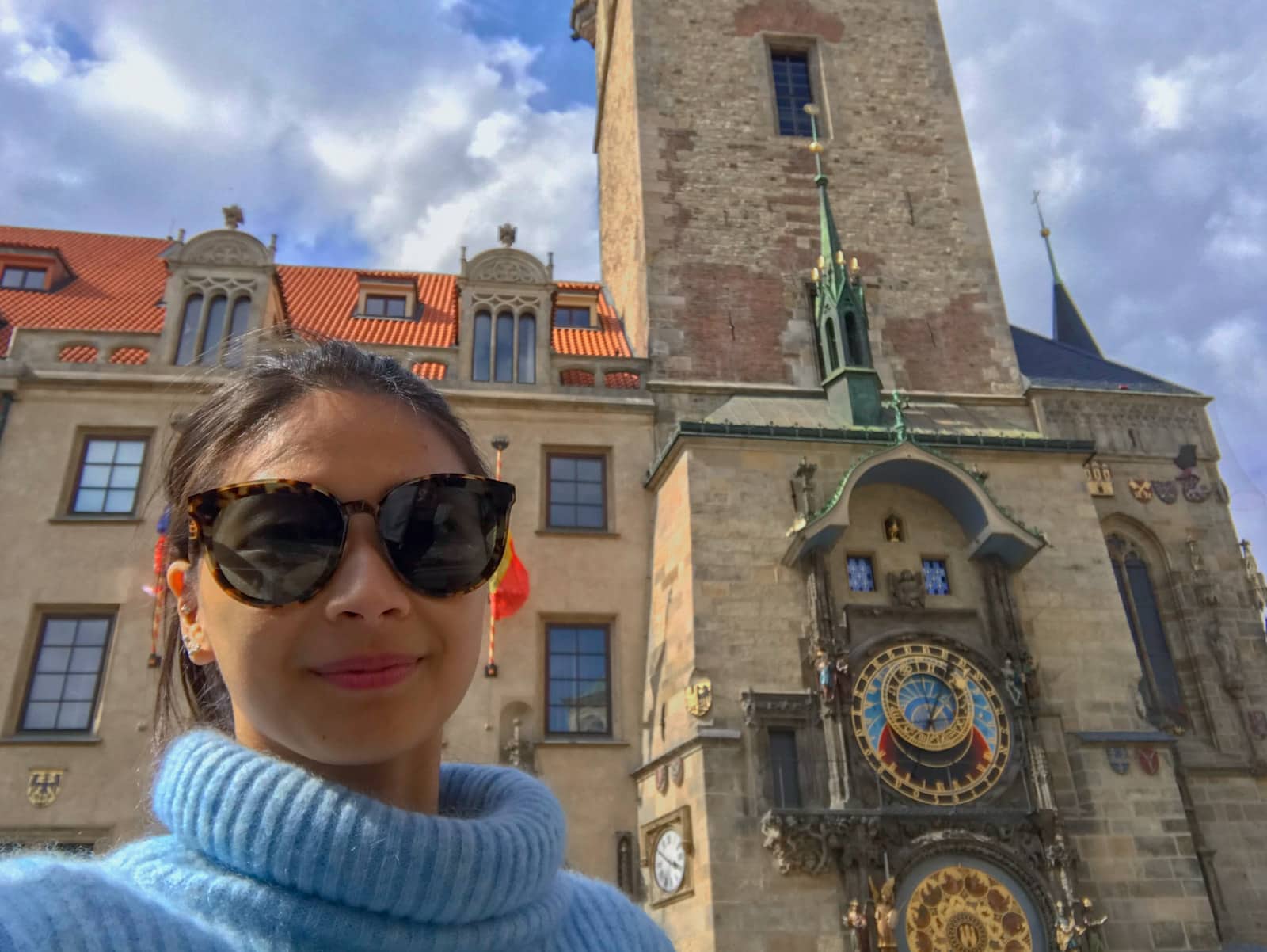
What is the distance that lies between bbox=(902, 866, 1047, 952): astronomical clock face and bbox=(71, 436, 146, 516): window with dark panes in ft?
37.3

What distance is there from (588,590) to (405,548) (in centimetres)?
1183

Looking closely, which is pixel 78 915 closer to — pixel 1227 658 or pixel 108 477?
pixel 108 477

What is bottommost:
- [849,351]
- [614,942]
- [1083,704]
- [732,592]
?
[614,942]

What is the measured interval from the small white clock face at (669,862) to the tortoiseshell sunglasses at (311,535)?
384 inches

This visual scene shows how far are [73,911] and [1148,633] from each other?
16.0 m

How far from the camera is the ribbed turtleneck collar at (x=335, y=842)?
3.78ft

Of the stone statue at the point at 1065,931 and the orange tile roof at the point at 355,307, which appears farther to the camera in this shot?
the orange tile roof at the point at 355,307

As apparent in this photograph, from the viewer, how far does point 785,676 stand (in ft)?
37.1

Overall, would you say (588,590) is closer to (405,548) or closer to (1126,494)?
(1126,494)

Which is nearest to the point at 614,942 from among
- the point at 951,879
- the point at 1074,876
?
the point at 951,879

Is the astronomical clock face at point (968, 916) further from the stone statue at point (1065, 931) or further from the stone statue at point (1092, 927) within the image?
the stone statue at point (1092, 927)

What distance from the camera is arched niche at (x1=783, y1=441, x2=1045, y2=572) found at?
11.7 metres

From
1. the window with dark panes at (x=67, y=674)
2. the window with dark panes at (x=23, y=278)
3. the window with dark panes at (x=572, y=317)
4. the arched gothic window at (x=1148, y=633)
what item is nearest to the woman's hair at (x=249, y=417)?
the window with dark panes at (x=67, y=674)

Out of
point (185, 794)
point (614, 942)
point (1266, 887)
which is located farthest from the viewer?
point (1266, 887)
